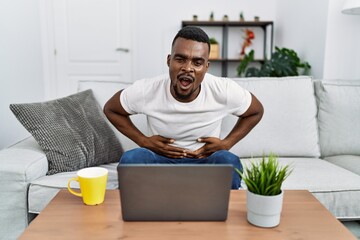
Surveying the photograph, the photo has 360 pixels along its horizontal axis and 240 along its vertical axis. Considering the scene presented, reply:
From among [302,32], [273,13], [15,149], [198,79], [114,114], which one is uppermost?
[273,13]

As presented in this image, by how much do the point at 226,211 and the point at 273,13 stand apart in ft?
11.2

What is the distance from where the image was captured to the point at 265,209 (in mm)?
884

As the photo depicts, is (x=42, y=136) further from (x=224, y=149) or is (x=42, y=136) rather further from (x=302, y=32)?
(x=302, y=32)

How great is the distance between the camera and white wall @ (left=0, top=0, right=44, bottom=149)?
2582 millimetres

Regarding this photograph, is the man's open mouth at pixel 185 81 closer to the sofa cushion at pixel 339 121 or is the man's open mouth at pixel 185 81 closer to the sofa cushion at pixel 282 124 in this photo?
the sofa cushion at pixel 282 124

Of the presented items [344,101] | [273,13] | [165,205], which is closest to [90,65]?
[273,13]

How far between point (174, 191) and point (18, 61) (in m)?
2.58

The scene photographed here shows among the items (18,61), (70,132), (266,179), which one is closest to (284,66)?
(70,132)

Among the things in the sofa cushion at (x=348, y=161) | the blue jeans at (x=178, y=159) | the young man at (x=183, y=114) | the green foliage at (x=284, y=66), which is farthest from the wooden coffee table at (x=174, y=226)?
the green foliage at (x=284, y=66)

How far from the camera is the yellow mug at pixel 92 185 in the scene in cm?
100

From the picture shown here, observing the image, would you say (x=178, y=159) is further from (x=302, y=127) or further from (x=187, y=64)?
(x=302, y=127)

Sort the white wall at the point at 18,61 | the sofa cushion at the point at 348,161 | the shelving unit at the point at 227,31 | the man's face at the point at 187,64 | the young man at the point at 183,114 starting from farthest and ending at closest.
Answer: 1. the shelving unit at the point at 227,31
2. the white wall at the point at 18,61
3. the sofa cushion at the point at 348,161
4. the young man at the point at 183,114
5. the man's face at the point at 187,64

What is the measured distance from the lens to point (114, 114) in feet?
4.96

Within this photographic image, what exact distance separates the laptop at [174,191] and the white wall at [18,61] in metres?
2.00
